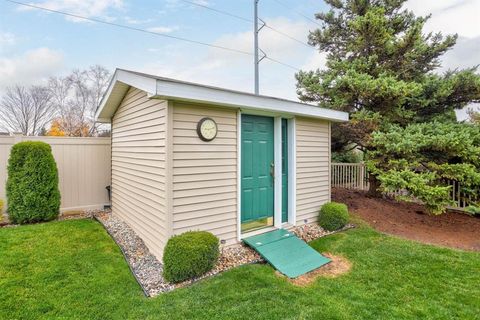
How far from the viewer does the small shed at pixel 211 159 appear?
12.1 feet

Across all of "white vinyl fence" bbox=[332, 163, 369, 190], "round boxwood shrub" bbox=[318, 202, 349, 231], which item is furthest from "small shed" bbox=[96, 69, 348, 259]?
"white vinyl fence" bbox=[332, 163, 369, 190]

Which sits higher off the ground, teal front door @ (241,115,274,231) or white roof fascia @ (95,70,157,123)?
white roof fascia @ (95,70,157,123)

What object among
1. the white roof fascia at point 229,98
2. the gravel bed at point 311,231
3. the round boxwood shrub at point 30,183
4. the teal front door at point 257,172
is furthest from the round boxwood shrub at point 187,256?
the round boxwood shrub at point 30,183

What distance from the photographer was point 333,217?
534 cm

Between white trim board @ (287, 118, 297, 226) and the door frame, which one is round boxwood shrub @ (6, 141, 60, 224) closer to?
the door frame

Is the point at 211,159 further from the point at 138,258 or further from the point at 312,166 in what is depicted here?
the point at 312,166

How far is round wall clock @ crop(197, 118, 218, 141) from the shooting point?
153 inches

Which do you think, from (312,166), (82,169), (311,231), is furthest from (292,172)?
(82,169)

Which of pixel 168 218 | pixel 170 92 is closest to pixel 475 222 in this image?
pixel 168 218

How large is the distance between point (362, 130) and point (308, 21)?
4.77m

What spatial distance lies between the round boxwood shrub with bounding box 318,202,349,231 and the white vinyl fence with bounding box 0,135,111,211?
5.51 metres

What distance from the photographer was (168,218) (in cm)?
361

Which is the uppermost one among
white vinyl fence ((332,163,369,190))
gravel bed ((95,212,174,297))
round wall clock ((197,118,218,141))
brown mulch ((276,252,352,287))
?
round wall clock ((197,118,218,141))

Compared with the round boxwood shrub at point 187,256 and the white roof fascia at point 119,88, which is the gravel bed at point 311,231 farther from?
the white roof fascia at point 119,88
